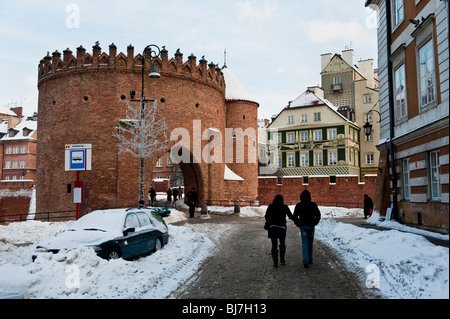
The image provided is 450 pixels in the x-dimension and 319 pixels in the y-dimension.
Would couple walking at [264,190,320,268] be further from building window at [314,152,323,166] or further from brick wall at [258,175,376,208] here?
building window at [314,152,323,166]

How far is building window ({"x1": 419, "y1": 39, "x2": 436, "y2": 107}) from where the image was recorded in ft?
33.9

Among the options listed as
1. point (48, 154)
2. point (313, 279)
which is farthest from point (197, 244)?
point (48, 154)

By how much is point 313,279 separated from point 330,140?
39385 millimetres

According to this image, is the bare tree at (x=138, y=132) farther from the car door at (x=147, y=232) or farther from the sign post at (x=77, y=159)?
the car door at (x=147, y=232)

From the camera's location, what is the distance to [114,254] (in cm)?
892

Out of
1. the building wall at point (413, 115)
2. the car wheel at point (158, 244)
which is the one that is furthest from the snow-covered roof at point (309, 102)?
the car wheel at point (158, 244)

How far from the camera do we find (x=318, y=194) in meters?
36.3

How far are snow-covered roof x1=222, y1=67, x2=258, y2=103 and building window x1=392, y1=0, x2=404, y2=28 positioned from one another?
70.4ft

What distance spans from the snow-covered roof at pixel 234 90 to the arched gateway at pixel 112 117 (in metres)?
4.50

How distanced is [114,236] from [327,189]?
1152 inches

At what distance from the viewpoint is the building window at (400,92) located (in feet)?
43.7

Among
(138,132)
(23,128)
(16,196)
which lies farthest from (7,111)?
(138,132)

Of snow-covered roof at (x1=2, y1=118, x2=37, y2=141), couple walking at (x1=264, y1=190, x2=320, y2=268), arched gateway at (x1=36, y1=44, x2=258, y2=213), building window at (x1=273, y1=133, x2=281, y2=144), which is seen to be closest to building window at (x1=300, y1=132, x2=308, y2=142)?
building window at (x1=273, y1=133, x2=281, y2=144)

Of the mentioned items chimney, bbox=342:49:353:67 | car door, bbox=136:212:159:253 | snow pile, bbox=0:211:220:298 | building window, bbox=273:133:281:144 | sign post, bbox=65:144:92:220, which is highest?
chimney, bbox=342:49:353:67
